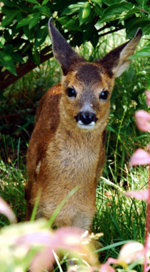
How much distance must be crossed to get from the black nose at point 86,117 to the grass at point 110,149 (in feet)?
1.60

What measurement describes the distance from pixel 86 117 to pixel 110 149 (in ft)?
5.99

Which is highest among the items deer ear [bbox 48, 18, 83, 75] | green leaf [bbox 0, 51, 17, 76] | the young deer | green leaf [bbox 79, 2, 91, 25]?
green leaf [bbox 79, 2, 91, 25]

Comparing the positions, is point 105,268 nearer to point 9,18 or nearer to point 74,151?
point 74,151

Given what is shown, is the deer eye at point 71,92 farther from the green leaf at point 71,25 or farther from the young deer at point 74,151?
the green leaf at point 71,25

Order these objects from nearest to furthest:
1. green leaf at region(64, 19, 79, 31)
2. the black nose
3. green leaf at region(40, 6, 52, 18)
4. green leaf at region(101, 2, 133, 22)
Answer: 1. green leaf at region(101, 2, 133, 22)
2. the black nose
3. green leaf at region(40, 6, 52, 18)
4. green leaf at region(64, 19, 79, 31)

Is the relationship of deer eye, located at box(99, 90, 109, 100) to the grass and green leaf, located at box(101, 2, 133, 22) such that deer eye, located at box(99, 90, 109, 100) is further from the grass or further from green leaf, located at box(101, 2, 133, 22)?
green leaf, located at box(101, 2, 133, 22)

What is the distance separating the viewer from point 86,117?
3188 millimetres

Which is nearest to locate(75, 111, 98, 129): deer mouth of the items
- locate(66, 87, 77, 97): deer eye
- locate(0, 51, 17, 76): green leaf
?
locate(66, 87, 77, 97): deer eye

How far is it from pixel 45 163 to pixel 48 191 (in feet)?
0.72

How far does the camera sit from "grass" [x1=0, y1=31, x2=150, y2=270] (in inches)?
135

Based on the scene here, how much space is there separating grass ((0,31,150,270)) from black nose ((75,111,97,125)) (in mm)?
487

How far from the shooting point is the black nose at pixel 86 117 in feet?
10.4

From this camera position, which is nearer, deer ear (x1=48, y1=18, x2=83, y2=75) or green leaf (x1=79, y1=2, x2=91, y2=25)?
green leaf (x1=79, y1=2, x2=91, y2=25)

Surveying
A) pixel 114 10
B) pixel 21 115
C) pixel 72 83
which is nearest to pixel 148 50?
pixel 114 10
